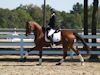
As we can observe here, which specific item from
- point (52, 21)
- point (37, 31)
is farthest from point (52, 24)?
point (37, 31)

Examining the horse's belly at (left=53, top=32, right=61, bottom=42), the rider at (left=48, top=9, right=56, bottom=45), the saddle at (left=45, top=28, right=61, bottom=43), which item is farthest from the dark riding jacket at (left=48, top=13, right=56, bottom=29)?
the horse's belly at (left=53, top=32, right=61, bottom=42)

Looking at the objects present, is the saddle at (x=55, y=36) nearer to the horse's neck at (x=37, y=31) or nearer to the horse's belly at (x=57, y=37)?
the horse's belly at (x=57, y=37)

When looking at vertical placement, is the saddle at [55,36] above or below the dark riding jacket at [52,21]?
below

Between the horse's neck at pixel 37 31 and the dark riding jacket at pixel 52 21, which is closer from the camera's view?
the dark riding jacket at pixel 52 21

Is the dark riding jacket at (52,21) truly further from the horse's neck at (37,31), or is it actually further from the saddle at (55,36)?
the horse's neck at (37,31)

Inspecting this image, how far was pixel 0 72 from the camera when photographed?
1376 centimetres

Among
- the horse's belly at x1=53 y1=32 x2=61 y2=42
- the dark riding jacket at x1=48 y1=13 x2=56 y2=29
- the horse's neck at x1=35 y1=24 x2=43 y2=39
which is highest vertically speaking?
the dark riding jacket at x1=48 y1=13 x2=56 y2=29

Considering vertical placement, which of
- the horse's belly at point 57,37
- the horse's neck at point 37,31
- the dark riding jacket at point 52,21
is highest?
the dark riding jacket at point 52,21

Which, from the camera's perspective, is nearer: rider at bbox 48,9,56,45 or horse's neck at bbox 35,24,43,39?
rider at bbox 48,9,56,45

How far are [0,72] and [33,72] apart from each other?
1262mm

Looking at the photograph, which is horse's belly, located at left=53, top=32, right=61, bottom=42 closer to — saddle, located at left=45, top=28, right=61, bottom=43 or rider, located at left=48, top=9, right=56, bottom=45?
saddle, located at left=45, top=28, right=61, bottom=43

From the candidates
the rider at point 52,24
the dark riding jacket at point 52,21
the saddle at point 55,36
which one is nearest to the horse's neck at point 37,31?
the saddle at point 55,36

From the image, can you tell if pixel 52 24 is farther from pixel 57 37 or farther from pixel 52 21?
pixel 57 37

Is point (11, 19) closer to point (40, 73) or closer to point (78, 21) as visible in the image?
point (78, 21)
